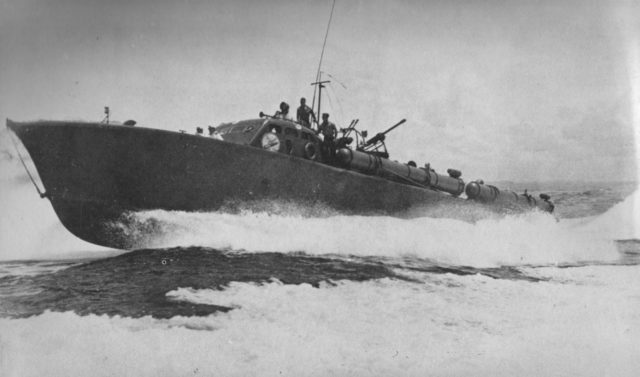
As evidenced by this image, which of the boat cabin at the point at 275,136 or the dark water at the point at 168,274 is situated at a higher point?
the boat cabin at the point at 275,136

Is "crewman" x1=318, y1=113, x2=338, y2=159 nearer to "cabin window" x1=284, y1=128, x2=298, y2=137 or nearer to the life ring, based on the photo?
the life ring

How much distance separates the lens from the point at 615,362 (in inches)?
258

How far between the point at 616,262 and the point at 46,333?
9.81 m

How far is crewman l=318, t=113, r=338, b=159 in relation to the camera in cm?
1125

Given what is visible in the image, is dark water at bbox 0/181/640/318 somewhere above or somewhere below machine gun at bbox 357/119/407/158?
below

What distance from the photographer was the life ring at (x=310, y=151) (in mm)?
10219

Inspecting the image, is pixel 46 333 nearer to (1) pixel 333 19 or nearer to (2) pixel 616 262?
(1) pixel 333 19

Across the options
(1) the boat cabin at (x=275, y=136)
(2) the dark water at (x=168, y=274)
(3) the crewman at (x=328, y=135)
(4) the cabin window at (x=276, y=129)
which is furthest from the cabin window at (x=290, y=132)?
(2) the dark water at (x=168, y=274)

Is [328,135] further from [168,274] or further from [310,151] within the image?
[168,274]

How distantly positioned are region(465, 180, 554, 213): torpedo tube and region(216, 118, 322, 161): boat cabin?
5600mm

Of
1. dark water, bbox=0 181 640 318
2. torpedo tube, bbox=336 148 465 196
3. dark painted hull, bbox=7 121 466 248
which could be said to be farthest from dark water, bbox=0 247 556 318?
torpedo tube, bbox=336 148 465 196

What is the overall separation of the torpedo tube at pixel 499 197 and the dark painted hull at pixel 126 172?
750 centimetres

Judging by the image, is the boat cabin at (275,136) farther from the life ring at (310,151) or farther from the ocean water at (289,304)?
the ocean water at (289,304)

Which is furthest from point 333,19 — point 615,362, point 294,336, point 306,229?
point 615,362
